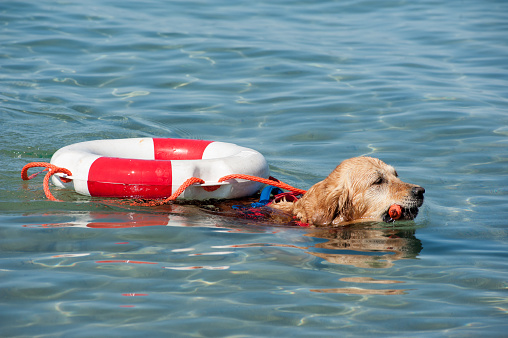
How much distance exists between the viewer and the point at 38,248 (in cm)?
482

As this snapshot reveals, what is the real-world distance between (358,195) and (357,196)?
0.01m

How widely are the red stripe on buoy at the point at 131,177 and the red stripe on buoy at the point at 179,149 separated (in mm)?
774

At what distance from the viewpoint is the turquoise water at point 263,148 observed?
13.0 feet

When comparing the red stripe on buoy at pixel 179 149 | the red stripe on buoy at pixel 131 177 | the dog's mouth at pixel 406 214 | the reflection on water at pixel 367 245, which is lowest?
the reflection on water at pixel 367 245

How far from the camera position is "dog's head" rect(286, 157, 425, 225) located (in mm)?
5785

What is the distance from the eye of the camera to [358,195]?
5.83 meters

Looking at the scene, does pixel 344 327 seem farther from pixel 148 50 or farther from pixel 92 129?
pixel 148 50

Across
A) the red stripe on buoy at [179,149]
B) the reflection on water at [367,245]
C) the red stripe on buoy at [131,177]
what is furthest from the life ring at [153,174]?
the reflection on water at [367,245]

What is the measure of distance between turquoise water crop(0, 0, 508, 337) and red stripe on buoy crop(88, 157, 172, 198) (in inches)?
7.1

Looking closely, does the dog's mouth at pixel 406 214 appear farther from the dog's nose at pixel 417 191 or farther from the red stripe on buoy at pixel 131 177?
the red stripe on buoy at pixel 131 177

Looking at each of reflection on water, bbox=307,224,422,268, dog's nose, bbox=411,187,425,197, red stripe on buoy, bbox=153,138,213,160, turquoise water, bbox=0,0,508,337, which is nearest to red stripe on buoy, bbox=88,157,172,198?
turquoise water, bbox=0,0,508,337

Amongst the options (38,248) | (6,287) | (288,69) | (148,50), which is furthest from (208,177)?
(148,50)

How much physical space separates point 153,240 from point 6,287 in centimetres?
126

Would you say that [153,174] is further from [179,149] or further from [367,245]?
[367,245]
